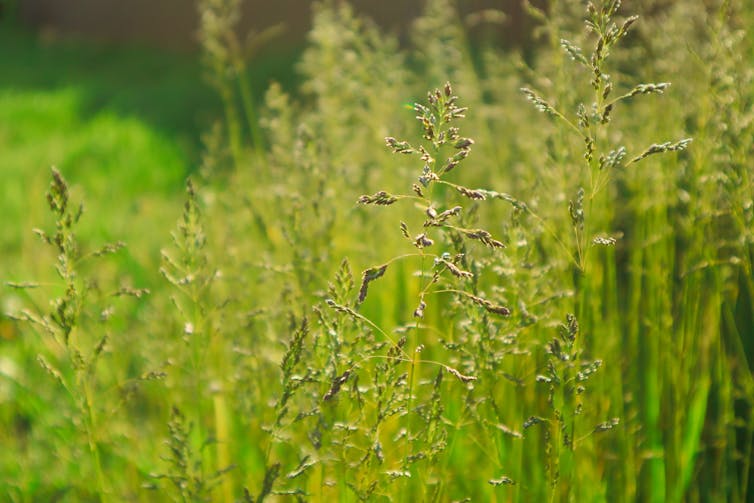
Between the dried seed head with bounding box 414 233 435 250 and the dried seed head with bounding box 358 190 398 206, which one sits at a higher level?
the dried seed head with bounding box 358 190 398 206

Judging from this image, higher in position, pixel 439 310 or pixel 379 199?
pixel 439 310

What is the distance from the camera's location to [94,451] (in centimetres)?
145

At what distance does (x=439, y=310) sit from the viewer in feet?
8.47

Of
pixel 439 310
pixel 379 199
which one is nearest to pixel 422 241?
pixel 379 199

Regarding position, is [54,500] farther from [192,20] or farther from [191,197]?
[192,20]

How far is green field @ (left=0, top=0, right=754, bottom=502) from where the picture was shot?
4.22 feet

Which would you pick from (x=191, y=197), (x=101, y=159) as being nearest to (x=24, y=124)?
(x=101, y=159)

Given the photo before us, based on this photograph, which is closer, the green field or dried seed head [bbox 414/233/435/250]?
dried seed head [bbox 414/233/435/250]

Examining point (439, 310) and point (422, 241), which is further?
point (439, 310)

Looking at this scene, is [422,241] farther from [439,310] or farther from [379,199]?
[439,310]

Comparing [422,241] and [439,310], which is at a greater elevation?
[439,310]

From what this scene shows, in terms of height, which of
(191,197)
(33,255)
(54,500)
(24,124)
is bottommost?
(54,500)

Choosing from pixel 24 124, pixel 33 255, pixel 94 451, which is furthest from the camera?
pixel 24 124

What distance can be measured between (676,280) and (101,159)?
192 inches
